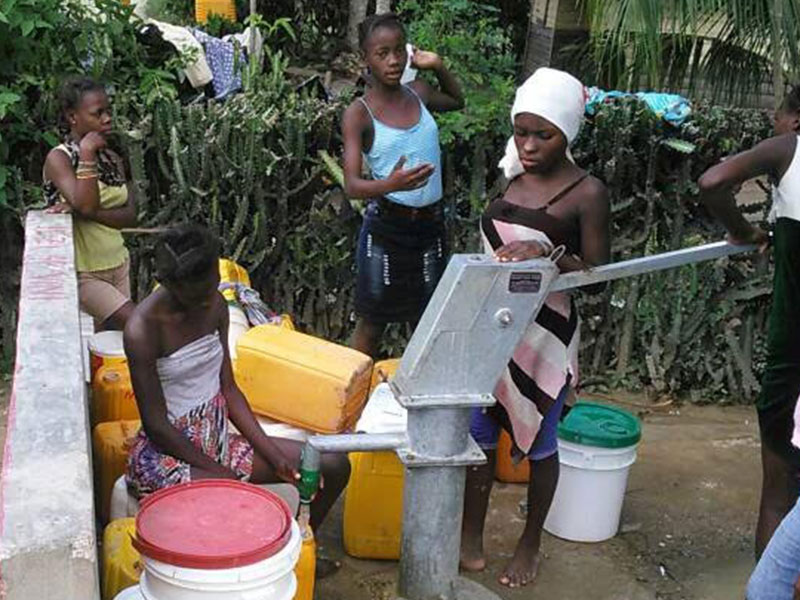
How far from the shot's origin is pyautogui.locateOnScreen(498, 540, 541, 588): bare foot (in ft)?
11.9

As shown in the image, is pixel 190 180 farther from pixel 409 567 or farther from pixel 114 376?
pixel 409 567

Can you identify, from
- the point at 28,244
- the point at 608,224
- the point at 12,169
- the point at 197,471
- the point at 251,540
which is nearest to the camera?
the point at 251,540

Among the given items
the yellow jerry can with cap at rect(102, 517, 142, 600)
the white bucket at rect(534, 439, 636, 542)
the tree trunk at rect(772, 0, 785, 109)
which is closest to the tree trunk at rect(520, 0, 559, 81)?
the tree trunk at rect(772, 0, 785, 109)

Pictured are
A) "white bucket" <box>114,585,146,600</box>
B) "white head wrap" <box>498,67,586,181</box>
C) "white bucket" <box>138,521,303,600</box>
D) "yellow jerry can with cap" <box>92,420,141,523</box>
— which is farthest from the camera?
"yellow jerry can with cap" <box>92,420,141,523</box>

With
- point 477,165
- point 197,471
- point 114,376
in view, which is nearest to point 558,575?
point 197,471

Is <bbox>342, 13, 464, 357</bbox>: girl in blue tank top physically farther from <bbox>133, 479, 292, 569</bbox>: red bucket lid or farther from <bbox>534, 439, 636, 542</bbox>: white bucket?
<bbox>133, 479, 292, 569</bbox>: red bucket lid

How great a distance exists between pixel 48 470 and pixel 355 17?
345 inches

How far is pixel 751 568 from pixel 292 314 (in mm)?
2537

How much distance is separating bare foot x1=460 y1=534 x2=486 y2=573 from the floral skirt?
893 mm

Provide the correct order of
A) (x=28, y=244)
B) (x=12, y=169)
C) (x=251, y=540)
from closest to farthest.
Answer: (x=251, y=540), (x=28, y=244), (x=12, y=169)

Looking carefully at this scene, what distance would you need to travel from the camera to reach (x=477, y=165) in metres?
5.11

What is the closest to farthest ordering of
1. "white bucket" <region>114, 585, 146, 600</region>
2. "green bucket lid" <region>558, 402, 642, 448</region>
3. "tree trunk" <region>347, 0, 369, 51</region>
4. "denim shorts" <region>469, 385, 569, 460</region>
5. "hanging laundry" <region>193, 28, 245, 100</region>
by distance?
1. "white bucket" <region>114, 585, 146, 600</region>
2. "denim shorts" <region>469, 385, 569, 460</region>
3. "green bucket lid" <region>558, 402, 642, 448</region>
4. "hanging laundry" <region>193, 28, 245, 100</region>
5. "tree trunk" <region>347, 0, 369, 51</region>

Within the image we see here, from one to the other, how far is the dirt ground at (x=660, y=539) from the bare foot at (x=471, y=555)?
0.04 meters

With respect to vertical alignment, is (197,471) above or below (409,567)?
above
